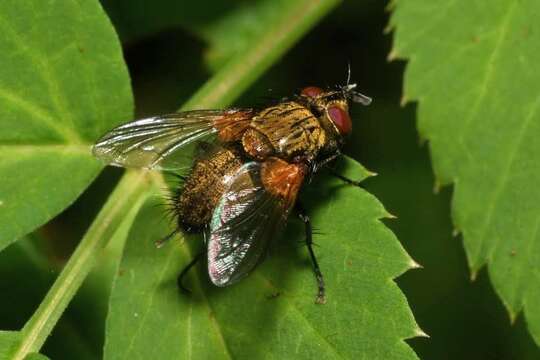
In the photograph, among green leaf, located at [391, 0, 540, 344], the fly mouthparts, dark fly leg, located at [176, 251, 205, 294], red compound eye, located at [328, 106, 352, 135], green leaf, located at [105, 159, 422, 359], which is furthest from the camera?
the fly mouthparts

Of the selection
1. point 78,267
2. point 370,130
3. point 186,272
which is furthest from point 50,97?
point 370,130

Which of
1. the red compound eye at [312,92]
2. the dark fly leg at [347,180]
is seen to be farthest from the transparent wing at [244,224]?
the red compound eye at [312,92]

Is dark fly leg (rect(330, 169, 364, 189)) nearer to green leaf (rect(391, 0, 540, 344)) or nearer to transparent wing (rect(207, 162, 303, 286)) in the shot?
transparent wing (rect(207, 162, 303, 286))

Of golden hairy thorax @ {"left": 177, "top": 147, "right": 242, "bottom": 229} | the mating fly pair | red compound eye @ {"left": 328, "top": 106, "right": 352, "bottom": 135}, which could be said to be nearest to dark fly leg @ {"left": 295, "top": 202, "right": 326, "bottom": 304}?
the mating fly pair

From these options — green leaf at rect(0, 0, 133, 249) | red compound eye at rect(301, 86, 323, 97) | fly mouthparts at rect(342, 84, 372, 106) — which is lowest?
fly mouthparts at rect(342, 84, 372, 106)

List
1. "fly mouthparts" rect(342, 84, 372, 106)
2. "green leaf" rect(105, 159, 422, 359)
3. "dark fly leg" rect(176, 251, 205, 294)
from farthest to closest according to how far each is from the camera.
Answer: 1. "fly mouthparts" rect(342, 84, 372, 106)
2. "dark fly leg" rect(176, 251, 205, 294)
3. "green leaf" rect(105, 159, 422, 359)
